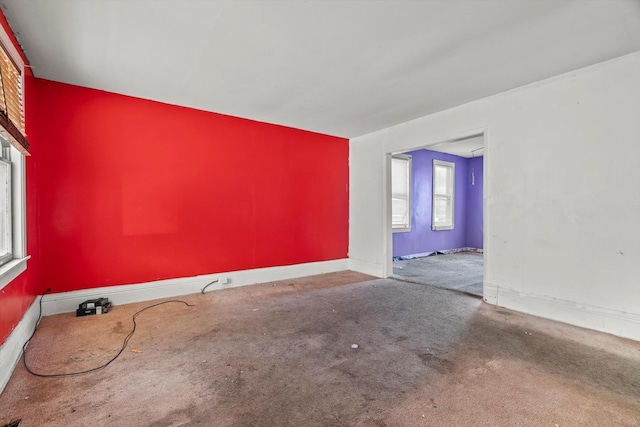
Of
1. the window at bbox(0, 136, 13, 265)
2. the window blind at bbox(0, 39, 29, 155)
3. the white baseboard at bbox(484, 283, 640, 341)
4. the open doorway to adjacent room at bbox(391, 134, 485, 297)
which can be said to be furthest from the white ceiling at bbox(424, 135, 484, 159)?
the window at bbox(0, 136, 13, 265)

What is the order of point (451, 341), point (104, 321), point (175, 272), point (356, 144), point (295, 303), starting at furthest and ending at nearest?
point (356, 144), point (175, 272), point (295, 303), point (104, 321), point (451, 341)

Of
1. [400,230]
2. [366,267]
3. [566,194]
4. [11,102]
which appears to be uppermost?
[11,102]

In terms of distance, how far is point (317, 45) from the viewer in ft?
7.92

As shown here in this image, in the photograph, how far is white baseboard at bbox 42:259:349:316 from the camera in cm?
312

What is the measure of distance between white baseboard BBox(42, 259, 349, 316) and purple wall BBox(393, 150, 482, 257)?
2763 mm

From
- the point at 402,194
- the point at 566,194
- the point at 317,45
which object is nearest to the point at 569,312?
the point at 566,194

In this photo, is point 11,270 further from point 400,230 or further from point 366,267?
point 400,230

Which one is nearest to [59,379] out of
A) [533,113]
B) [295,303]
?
[295,303]

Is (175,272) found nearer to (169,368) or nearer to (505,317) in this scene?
(169,368)

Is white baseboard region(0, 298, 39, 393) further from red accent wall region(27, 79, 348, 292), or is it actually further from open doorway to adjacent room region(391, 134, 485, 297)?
open doorway to adjacent room region(391, 134, 485, 297)

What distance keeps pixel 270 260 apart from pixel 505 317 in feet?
10.3

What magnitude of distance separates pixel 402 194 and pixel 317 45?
4843mm

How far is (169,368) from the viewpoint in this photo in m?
2.04

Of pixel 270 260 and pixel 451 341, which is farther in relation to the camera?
pixel 270 260
